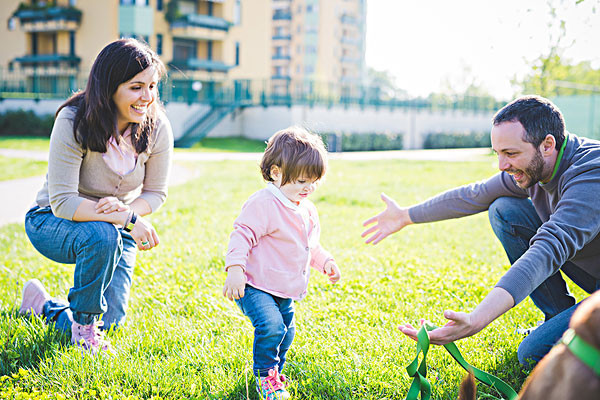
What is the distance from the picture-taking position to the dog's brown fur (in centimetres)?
113

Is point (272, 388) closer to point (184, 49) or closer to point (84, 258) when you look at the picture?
point (84, 258)

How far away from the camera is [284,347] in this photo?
3061 mm

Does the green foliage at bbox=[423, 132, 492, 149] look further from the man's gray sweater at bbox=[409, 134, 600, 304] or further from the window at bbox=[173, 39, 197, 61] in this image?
the man's gray sweater at bbox=[409, 134, 600, 304]

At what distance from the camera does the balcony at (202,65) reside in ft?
122

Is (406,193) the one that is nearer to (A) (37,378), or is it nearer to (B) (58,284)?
(B) (58,284)

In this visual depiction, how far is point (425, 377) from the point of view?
2688 millimetres

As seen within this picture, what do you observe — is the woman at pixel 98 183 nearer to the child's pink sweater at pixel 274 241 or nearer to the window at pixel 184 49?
the child's pink sweater at pixel 274 241

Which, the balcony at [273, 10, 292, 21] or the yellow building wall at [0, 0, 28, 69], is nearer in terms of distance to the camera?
the yellow building wall at [0, 0, 28, 69]

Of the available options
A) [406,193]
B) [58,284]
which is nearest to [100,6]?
[406,193]

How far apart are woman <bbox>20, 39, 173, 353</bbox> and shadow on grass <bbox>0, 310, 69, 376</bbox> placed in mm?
108

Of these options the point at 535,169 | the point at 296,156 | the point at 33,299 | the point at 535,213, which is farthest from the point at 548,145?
the point at 33,299

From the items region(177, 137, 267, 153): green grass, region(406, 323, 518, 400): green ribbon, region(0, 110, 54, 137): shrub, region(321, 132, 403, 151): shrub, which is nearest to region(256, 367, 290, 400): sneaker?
region(406, 323, 518, 400): green ribbon

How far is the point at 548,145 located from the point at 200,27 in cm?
3712

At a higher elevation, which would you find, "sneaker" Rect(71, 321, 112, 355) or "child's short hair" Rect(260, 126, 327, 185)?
"child's short hair" Rect(260, 126, 327, 185)
